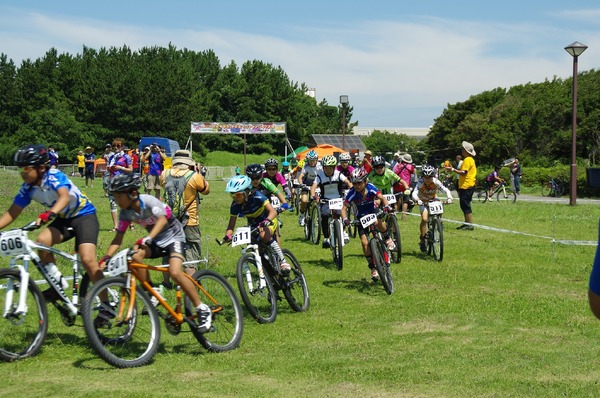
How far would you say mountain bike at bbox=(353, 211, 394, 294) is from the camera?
11.0 meters

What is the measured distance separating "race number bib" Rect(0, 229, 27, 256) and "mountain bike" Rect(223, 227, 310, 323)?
8.15 ft

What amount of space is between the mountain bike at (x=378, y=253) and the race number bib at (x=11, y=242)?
522 centimetres

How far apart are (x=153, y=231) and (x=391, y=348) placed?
8.90ft

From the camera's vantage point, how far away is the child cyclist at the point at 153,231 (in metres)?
7.26

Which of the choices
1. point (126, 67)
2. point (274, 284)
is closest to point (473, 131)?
point (126, 67)

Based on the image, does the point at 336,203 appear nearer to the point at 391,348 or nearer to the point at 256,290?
the point at 256,290

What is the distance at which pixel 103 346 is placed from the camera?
703 cm

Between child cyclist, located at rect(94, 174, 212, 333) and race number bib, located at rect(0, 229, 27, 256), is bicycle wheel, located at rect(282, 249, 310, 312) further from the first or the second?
race number bib, located at rect(0, 229, 27, 256)

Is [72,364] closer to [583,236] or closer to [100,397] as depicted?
[100,397]

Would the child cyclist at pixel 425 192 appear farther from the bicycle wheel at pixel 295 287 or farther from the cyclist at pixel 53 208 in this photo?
the cyclist at pixel 53 208

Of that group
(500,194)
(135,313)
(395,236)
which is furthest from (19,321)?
(500,194)

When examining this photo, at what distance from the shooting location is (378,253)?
1110 cm

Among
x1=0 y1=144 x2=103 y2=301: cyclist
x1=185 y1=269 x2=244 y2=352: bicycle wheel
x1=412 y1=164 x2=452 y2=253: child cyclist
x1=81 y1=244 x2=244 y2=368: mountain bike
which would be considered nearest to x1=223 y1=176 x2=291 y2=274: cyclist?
x1=185 y1=269 x2=244 y2=352: bicycle wheel

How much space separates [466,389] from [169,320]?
2933 millimetres
